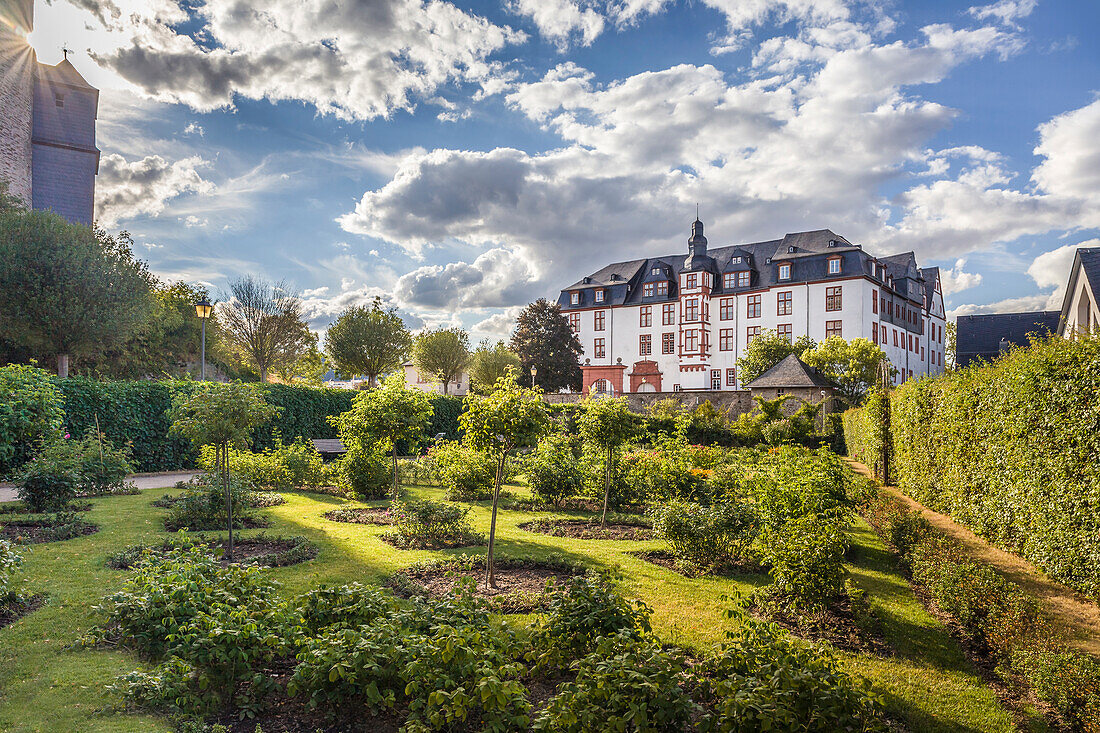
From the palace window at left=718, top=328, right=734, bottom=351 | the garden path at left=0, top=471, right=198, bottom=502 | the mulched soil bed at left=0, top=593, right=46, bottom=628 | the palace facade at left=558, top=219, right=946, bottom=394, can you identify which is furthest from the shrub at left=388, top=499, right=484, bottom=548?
the palace window at left=718, top=328, right=734, bottom=351

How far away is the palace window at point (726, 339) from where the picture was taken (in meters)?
47.9

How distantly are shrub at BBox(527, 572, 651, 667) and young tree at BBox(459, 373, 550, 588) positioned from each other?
2.16 meters

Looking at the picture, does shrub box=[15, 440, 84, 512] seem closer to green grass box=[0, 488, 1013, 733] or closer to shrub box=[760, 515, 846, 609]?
green grass box=[0, 488, 1013, 733]

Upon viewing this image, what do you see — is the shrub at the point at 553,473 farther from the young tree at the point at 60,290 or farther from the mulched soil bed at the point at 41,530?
the young tree at the point at 60,290

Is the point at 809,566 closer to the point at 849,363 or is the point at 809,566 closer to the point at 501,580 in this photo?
the point at 501,580

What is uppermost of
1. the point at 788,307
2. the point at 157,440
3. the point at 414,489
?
the point at 788,307

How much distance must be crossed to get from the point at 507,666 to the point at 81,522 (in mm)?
9199

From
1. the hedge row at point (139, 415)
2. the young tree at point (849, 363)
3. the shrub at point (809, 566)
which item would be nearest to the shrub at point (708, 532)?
the shrub at point (809, 566)

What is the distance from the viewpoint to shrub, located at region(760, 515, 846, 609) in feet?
17.9

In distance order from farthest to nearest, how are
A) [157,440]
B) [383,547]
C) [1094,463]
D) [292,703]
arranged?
[157,440]
[383,547]
[1094,463]
[292,703]

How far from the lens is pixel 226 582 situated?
192 inches

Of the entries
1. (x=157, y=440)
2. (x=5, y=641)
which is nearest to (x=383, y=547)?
(x=5, y=641)

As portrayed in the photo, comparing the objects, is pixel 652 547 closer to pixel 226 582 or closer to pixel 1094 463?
pixel 1094 463

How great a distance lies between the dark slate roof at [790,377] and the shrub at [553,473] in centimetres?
2081
